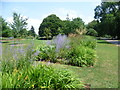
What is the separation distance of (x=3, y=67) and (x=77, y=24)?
24698 mm

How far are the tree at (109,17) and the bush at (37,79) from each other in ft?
75.8

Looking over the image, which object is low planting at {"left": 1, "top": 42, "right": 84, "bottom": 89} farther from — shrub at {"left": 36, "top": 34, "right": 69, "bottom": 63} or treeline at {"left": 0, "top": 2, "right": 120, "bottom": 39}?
treeline at {"left": 0, "top": 2, "right": 120, "bottom": 39}

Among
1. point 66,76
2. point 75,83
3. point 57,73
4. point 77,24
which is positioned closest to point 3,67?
point 57,73

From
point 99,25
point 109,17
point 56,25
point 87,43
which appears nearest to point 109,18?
point 109,17

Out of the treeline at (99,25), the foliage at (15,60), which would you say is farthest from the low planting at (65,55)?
the treeline at (99,25)

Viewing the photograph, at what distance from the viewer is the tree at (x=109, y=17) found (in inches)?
970

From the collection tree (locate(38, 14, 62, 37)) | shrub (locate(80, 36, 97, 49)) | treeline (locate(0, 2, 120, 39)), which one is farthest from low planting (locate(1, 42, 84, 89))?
tree (locate(38, 14, 62, 37))

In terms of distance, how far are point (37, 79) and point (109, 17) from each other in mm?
25342

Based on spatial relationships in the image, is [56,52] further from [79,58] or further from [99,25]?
[99,25]

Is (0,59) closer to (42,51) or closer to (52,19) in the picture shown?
(42,51)

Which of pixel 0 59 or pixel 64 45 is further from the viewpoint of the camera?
pixel 64 45

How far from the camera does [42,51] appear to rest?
5266 millimetres

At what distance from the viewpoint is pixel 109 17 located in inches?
999

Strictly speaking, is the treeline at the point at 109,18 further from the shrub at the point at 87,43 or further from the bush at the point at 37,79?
the bush at the point at 37,79
